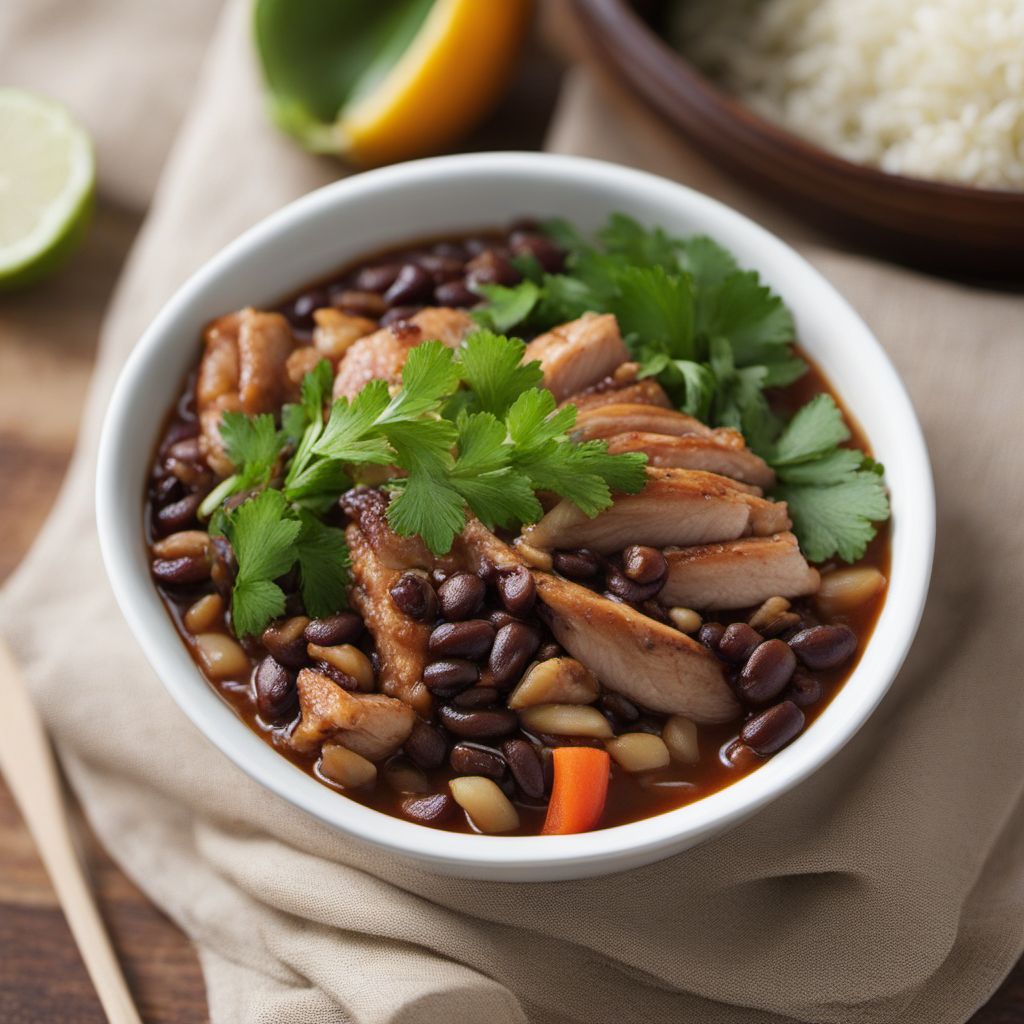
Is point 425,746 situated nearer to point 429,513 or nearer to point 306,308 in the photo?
point 429,513

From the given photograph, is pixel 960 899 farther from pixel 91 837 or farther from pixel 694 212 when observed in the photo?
pixel 91 837

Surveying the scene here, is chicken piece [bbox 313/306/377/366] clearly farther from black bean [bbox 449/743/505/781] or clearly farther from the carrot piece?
the carrot piece

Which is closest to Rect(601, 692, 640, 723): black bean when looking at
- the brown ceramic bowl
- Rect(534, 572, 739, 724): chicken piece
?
Rect(534, 572, 739, 724): chicken piece

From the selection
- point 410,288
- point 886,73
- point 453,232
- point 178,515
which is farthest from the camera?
point 886,73

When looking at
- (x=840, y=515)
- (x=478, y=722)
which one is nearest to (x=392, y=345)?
(x=478, y=722)

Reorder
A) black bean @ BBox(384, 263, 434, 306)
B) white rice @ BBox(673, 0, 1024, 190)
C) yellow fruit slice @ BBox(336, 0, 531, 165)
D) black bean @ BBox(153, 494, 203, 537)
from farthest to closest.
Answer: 1. yellow fruit slice @ BBox(336, 0, 531, 165)
2. white rice @ BBox(673, 0, 1024, 190)
3. black bean @ BBox(384, 263, 434, 306)
4. black bean @ BBox(153, 494, 203, 537)

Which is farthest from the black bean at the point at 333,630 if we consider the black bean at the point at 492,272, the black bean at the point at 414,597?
the black bean at the point at 492,272

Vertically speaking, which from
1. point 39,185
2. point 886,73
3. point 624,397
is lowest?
point 39,185
